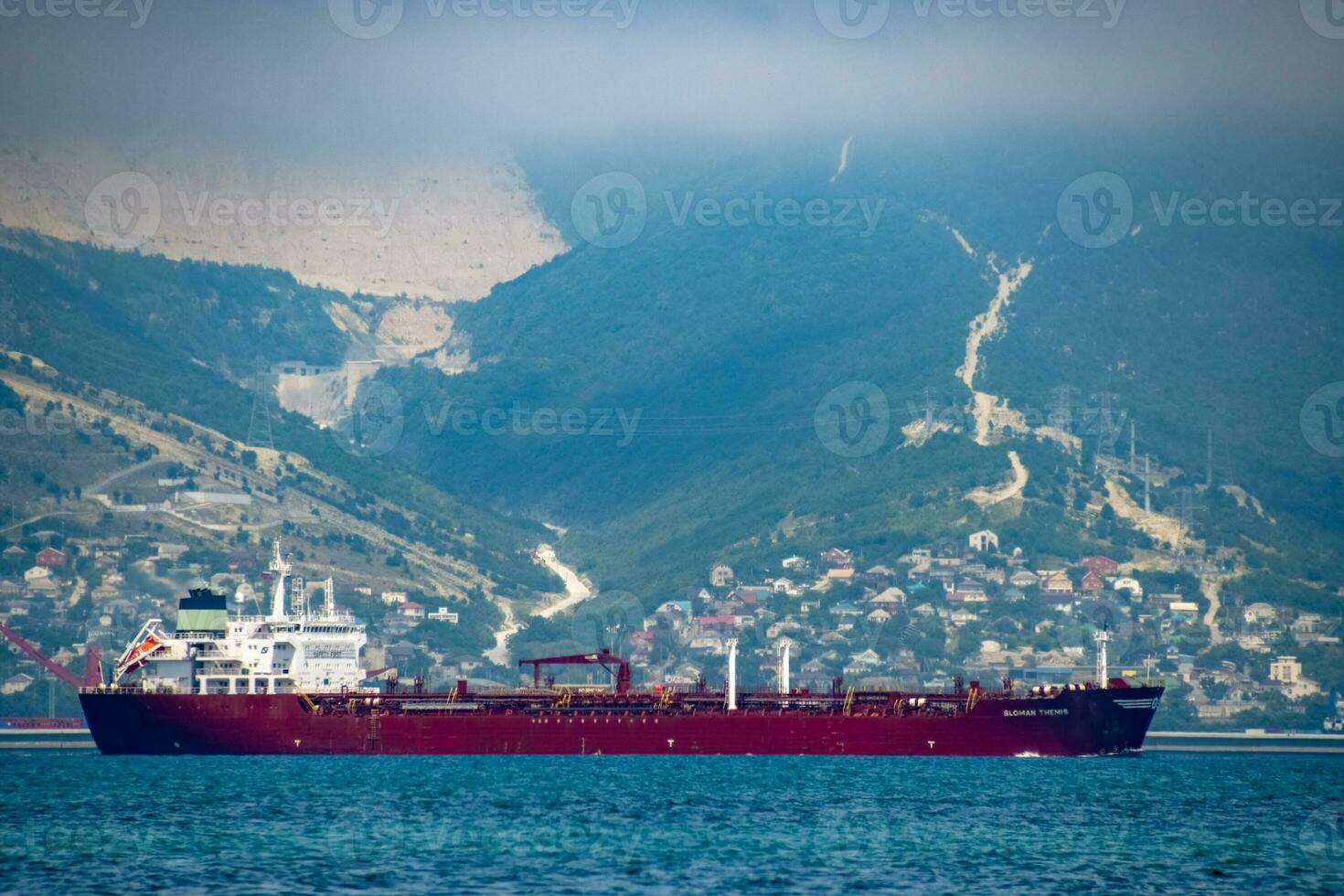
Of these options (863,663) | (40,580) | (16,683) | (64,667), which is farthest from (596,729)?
(40,580)

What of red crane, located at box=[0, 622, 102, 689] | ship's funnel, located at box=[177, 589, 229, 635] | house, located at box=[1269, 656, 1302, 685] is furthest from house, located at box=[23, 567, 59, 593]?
house, located at box=[1269, 656, 1302, 685]

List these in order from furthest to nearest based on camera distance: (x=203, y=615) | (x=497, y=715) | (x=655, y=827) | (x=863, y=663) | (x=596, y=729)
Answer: (x=863, y=663), (x=203, y=615), (x=497, y=715), (x=596, y=729), (x=655, y=827)

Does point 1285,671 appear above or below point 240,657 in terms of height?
above

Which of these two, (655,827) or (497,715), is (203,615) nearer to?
(497,715)

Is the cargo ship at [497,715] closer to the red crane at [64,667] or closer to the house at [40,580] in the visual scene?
the red crane at [64,667]

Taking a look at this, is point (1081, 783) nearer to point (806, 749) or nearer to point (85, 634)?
point (806, 749)

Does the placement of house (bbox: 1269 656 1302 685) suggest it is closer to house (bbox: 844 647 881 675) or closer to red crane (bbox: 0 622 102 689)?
house (bbox: 844 647 881 675)

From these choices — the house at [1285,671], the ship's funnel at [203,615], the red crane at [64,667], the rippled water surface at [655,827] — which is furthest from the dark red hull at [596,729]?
the house at [1285,671]
